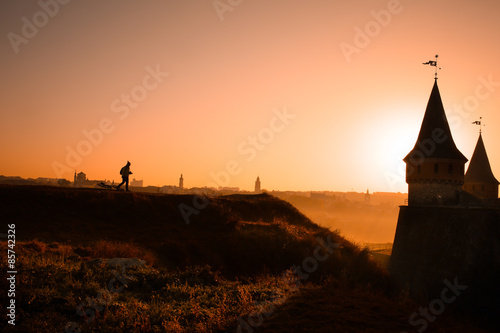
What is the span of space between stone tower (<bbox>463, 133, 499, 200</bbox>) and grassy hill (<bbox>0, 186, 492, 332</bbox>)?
22955 millimetres

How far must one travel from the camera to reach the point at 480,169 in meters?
37.4

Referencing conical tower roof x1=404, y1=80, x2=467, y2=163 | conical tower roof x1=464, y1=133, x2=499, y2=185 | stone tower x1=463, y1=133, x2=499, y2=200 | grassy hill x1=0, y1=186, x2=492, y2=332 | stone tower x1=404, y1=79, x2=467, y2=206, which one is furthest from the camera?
conical tower roof x1=464, y1=133, x2=499, y2=185

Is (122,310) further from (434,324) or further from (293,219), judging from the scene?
(293,219)

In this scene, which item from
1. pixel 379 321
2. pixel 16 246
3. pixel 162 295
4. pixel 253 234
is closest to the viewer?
pixel 379 321

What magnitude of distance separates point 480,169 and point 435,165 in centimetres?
1482

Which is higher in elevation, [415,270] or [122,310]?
[122,310]

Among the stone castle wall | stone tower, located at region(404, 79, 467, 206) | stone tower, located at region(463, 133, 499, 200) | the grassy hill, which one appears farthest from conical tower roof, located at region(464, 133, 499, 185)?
the grassy hill

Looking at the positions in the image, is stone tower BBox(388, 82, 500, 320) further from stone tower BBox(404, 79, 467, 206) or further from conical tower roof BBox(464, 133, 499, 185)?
conical tower roof BBox(464, 133, 499, 185)

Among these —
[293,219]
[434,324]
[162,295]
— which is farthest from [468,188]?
[162,295]

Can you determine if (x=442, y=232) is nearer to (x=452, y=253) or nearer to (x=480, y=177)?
(x=452, y=253)

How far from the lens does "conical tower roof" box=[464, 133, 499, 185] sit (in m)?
36.9

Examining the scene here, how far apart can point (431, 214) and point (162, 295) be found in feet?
74.8

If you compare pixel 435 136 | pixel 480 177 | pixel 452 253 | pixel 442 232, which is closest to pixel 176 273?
pixel 452 253

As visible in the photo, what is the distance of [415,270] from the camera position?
24484 mm
